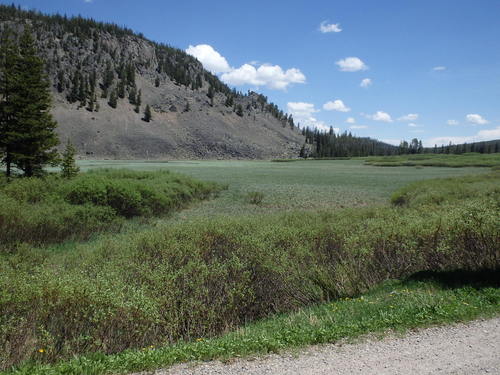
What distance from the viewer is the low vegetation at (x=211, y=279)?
7.98 metres

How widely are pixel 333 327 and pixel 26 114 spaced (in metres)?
31.2

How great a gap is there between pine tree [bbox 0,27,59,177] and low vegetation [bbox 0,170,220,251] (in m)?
2.44

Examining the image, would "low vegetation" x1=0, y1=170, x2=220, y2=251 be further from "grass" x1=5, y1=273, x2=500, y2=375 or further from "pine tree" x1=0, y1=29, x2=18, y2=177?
"grass" x1=5, y1=273, x2=500, y2=375

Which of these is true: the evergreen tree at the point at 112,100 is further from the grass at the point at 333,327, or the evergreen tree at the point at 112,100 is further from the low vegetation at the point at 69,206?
the grass at the point at 333,327

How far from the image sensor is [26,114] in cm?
2878

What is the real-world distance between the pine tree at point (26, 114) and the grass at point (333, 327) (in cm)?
2729

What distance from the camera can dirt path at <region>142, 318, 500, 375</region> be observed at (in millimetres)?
5609

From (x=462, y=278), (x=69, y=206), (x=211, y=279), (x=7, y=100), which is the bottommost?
(x=211, y=279)

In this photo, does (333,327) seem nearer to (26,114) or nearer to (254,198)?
(254,198)

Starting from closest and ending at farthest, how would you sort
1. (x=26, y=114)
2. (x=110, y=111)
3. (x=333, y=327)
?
(x=333, y=327) → (x=26, y=114) → (x=110, y=111)

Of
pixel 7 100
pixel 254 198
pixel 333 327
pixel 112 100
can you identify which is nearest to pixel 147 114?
pixel 112 100

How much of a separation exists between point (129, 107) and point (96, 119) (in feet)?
79.8

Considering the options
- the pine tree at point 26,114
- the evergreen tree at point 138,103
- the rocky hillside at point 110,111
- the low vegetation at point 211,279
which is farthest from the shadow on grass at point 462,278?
the evergreen tree at point 138,103

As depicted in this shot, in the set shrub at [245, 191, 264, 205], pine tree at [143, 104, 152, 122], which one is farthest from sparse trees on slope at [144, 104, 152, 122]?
shrub at [245, 191, 264, 205]
